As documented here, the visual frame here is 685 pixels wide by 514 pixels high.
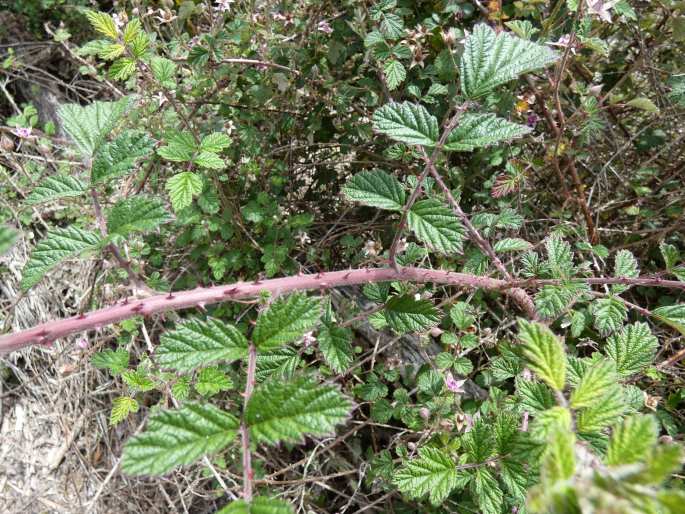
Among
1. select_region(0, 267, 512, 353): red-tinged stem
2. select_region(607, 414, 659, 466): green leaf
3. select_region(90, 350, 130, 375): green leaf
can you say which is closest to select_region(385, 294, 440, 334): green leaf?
select_region(0, 267, 512, 353): red-tinged stem

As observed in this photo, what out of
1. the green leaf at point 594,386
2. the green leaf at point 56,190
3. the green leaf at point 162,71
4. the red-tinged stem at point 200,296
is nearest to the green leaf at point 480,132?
the red-tinged stem at point 200,296

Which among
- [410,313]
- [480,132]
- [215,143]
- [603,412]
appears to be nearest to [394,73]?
[215,143]

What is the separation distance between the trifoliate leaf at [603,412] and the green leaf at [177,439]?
537 mm

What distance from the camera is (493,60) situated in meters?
1.00

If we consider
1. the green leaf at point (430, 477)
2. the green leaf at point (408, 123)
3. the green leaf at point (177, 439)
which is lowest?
the green leaf at point (430, 477)

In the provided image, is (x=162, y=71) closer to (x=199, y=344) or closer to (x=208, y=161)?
(x=208, y=161)

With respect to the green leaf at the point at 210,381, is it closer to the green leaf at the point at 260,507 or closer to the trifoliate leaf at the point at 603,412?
the green leaf at the point at 260,507

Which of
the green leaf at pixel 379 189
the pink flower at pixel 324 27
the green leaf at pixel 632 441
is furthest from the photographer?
the pink flower at pixel 324 27

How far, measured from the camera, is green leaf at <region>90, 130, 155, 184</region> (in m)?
1.11

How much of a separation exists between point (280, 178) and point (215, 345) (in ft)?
3.99

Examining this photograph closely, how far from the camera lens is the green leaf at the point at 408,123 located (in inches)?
40.6

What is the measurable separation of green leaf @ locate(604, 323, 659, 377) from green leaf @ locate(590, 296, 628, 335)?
0.21ft

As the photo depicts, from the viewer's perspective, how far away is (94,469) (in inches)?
89.1

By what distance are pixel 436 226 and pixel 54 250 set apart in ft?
2.40
